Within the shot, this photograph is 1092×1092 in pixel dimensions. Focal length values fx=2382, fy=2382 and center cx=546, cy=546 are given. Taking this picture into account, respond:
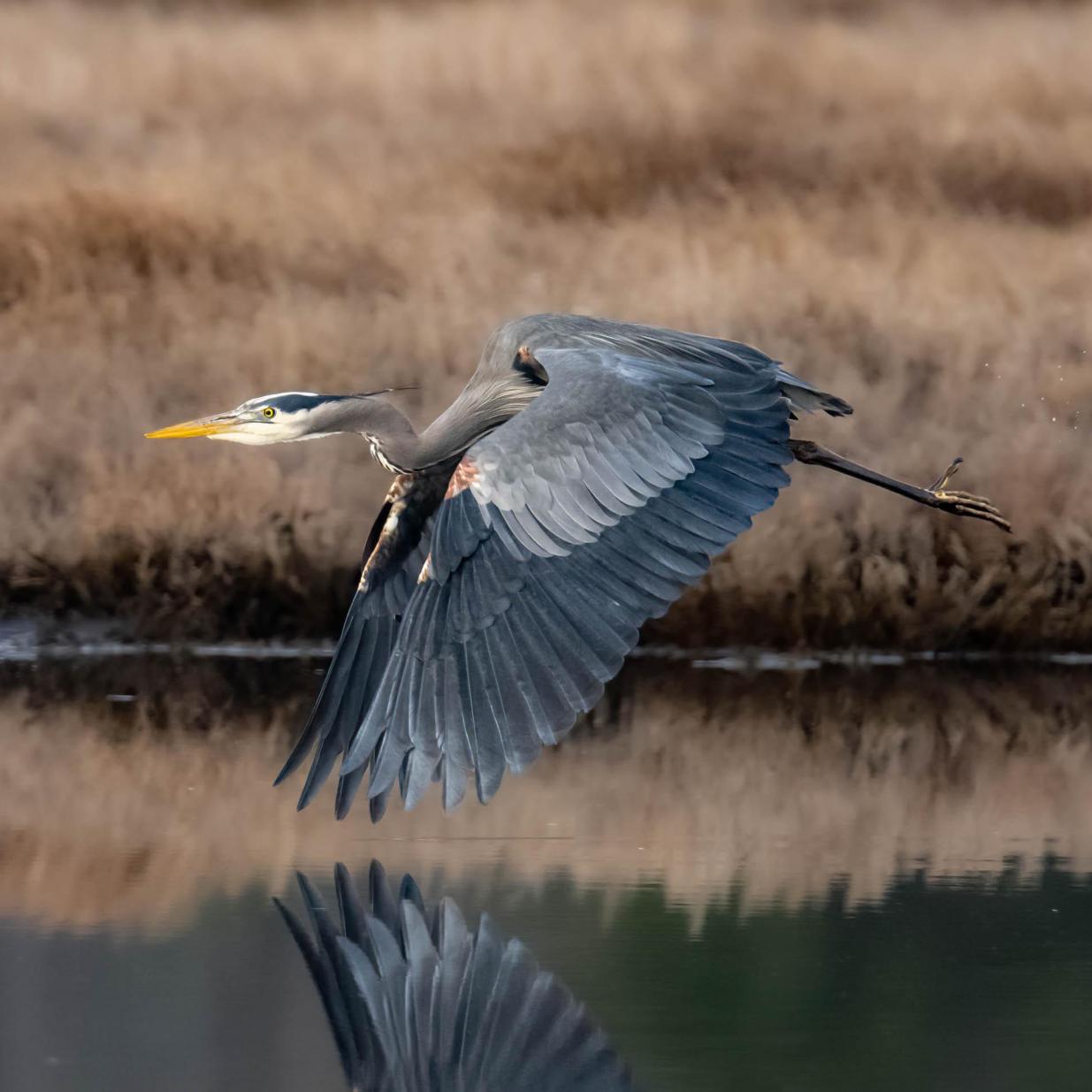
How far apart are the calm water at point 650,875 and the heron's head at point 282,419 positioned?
1.07 metres

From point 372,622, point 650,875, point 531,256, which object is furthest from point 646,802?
point 531,256

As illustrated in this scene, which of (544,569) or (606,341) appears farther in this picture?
(606,341)

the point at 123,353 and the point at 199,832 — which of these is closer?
the point at 199,832

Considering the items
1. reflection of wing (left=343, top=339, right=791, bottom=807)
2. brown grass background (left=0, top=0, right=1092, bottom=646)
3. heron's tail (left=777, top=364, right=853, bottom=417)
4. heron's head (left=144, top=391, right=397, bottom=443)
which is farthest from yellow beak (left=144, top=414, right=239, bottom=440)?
brown grass background (left=0, top=0, right=1092, bottom=646)

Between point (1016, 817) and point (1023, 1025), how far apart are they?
6.36 feet

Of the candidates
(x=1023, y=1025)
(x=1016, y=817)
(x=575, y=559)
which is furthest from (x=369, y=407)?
(x=1023, y=1025)

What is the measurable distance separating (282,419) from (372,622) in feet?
2.08

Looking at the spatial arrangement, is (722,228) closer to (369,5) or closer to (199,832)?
(369,5)

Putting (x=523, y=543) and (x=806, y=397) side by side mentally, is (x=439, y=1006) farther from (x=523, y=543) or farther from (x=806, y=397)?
(x=806, y=397)

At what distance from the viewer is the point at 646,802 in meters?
6.86

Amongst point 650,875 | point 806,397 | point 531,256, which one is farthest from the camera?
point 531,256

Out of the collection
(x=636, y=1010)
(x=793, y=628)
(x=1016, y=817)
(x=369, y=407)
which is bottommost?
(x=793, y=628)

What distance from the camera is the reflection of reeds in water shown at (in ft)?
19.7

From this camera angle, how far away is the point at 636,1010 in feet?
15.8
